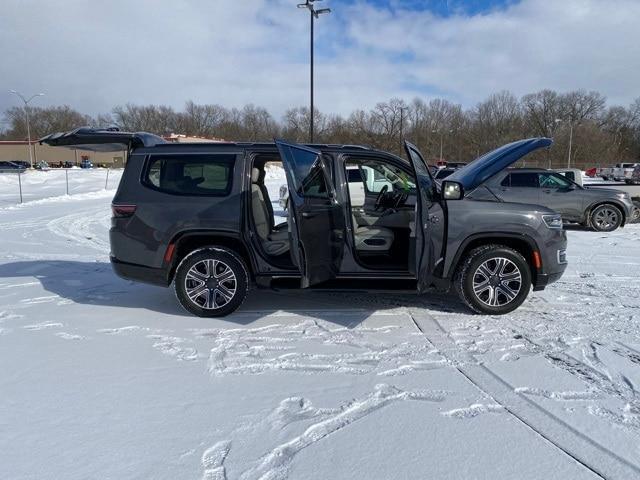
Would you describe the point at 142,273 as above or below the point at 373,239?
below

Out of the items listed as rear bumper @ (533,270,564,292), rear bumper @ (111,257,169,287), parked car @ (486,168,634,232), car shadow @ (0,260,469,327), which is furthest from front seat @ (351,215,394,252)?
parked car @ (486,168,634,232)

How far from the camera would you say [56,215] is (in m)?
15.0

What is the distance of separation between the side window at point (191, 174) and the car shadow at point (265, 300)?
51.4 inches

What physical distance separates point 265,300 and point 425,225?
2.30 m

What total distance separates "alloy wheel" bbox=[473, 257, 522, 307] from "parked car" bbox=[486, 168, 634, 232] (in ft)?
24.1

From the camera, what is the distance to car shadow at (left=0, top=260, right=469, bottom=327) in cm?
532

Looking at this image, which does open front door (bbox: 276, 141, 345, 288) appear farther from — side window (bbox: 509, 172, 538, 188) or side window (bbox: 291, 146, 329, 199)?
side window (bbox: 509, 172, 538, 188)

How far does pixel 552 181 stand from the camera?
1210 cm

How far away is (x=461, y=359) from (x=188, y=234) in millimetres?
2947

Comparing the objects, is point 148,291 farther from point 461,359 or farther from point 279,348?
point 461,359

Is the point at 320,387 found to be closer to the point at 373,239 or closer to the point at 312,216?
the point at 312,216

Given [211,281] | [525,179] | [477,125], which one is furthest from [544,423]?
[477,125]

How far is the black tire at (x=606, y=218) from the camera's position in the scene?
470 inches

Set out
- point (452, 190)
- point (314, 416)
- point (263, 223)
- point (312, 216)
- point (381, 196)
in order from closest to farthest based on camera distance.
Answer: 1. point (314, 416)
2. point (312, 216)
3. point (452, 190)
4. point (263, 223)
5. point (381, 196)
